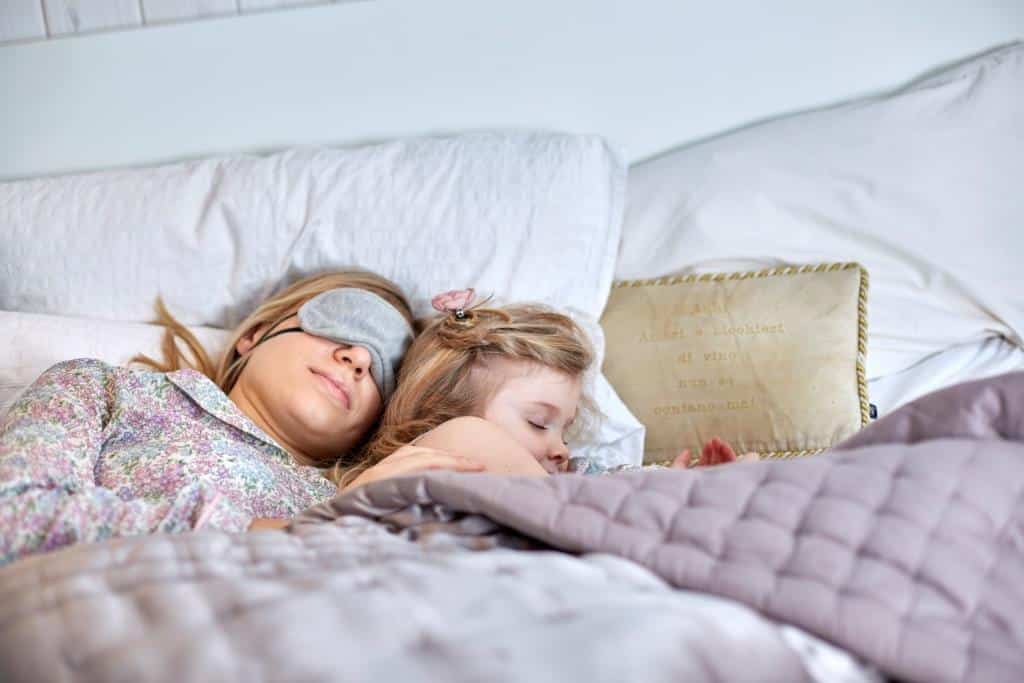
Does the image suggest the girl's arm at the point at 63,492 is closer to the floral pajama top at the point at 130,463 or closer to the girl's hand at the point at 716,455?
the floral pajama top at the point at 130,463

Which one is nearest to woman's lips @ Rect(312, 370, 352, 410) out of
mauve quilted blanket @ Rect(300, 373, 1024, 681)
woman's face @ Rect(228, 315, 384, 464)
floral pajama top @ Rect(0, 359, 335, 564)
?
woman's face @ Rect(228, 315, 384, 464)

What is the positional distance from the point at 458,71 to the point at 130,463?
0.97 metres

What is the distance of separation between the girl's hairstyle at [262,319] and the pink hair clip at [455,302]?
11cm

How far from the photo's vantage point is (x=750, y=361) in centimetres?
169

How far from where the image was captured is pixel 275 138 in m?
2.05

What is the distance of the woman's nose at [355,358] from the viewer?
5.31 feet

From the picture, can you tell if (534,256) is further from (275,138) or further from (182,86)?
(182,86)

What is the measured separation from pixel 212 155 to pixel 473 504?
51.9 inches

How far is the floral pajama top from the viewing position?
1067 millimetres

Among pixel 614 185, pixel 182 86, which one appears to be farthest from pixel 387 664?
pixel 182 86

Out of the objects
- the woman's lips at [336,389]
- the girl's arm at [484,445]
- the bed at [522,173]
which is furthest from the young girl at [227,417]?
the girl's arm at [484,445]

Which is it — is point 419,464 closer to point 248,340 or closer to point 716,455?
point 716,455

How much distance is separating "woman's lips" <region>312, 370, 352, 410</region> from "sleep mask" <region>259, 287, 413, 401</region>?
61 mm

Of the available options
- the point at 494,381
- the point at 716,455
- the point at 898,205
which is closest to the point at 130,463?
the point at 494,381
